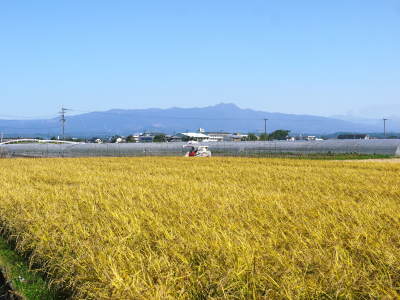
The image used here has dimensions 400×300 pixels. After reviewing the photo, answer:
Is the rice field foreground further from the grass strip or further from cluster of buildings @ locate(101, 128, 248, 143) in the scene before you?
cluster of buildings @ locate(101, 128, 248, 143)

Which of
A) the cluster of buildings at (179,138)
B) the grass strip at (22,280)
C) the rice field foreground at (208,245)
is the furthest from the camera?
the cluster of buildings at (179,138)

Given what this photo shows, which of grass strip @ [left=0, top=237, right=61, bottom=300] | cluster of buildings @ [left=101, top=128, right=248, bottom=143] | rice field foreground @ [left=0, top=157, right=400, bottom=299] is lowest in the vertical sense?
grass strip @ [left=0, top=237, right=61, bottom=300]

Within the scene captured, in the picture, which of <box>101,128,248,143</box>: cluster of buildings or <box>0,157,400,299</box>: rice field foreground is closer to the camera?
<box>0,157,400,299</box>: rice field foreground

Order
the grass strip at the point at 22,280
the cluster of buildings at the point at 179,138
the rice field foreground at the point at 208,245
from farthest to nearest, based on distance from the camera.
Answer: the cluster of buildings at the point at 179,138
the grass strip at the point at 22,280
the rice field foreground at the point at 208,245

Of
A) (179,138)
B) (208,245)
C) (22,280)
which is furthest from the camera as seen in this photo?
(179,138)

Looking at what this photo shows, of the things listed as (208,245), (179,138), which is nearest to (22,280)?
(208,245)

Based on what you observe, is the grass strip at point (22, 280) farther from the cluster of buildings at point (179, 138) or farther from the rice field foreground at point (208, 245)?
the cluster of buildings at point (179, 138)

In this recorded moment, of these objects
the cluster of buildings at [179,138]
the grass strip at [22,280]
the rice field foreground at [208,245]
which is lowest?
the grass strip at [22,280]

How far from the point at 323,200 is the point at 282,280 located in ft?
19.8

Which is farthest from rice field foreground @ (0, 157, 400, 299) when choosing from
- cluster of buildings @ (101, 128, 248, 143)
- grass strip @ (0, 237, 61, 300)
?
cluster of buildings @ (101, 128, 248, 143)

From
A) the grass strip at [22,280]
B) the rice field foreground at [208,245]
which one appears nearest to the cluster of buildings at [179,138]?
the rice field foreground at [208,245]

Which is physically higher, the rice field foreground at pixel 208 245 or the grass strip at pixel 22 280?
the rice field foreground at pixel 208 245

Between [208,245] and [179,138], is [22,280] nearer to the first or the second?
[208,245]

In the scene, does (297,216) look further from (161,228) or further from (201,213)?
(161,228)
